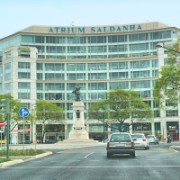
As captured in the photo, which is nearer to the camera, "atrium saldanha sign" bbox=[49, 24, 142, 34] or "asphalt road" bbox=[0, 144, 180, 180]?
"asphalt road" bbox=[0, 144, 180, 180]

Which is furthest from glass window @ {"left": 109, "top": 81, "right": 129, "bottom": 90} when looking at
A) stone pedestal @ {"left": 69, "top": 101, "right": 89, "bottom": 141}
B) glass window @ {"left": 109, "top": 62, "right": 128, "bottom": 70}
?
stone pedestal @ {"left": 69, "top": 101, "right": 89, "bottom": 141}

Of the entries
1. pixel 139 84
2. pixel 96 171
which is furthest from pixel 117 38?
pixel 96 171

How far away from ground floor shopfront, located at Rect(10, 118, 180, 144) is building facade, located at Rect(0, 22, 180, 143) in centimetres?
24

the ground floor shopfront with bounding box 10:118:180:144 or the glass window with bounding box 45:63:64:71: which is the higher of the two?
the glass window with bounding box 45:63:64:71

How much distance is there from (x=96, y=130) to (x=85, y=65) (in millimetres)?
17784

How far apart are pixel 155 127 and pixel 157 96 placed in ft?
170

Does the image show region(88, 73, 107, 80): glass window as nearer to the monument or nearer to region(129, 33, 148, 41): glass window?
region(129, 33, 148, 41): glass window

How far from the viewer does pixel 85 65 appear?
4269 inches

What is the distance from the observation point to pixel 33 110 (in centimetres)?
9038

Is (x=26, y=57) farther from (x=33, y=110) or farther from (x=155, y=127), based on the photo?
(x=155, y=127)

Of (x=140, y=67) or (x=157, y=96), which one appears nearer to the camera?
(x=157, y=96)

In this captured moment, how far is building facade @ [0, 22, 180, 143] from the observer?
102 meters

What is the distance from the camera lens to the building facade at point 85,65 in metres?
102

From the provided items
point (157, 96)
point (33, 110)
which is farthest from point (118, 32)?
point (157, 96)
